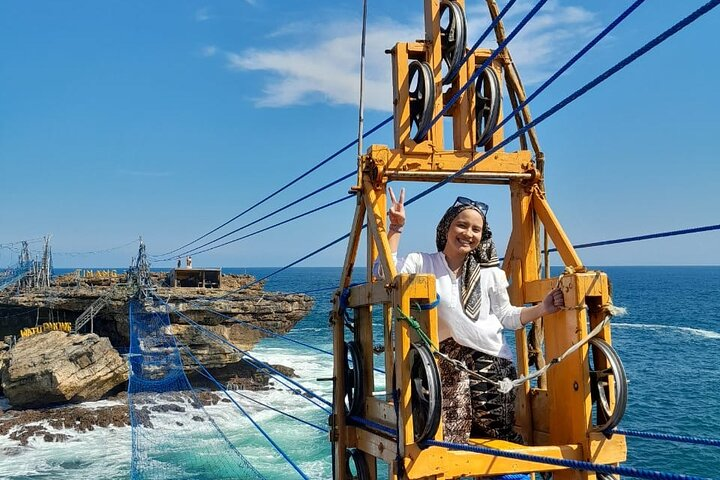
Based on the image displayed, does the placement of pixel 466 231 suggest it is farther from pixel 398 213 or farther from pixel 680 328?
pixel 680 328

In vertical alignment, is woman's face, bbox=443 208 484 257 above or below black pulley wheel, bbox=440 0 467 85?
below

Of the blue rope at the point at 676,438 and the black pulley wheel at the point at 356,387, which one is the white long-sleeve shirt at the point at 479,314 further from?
the blue rope at the point at 676,438

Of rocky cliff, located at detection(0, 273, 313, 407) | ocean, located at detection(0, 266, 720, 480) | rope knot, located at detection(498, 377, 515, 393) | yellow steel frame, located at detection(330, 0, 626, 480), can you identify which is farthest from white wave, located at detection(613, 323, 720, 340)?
rope knot, located at detection(498, 377, 515, 393)

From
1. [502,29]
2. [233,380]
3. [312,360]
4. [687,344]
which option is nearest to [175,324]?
[233,380]

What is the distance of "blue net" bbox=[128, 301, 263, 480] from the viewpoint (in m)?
19.2

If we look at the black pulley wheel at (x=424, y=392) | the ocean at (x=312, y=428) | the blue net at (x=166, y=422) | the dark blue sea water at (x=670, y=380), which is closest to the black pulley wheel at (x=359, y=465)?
the black pulley wheel at (x=424, y=392)

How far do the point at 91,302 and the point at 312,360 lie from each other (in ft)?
44.6

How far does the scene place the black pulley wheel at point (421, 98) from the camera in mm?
4848

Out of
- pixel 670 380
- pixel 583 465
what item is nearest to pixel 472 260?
pixel 583 465

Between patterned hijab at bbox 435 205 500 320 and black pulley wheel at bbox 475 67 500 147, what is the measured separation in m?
0.75

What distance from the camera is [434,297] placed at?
3.97 m

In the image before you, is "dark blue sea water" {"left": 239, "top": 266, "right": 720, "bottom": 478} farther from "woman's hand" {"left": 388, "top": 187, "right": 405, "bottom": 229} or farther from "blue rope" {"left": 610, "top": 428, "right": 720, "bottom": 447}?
"blue rope" {"left": 610, "top": 428, "right": 720, "bottom": 447}

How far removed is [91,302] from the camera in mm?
34938

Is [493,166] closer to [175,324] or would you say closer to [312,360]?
[175,324]
